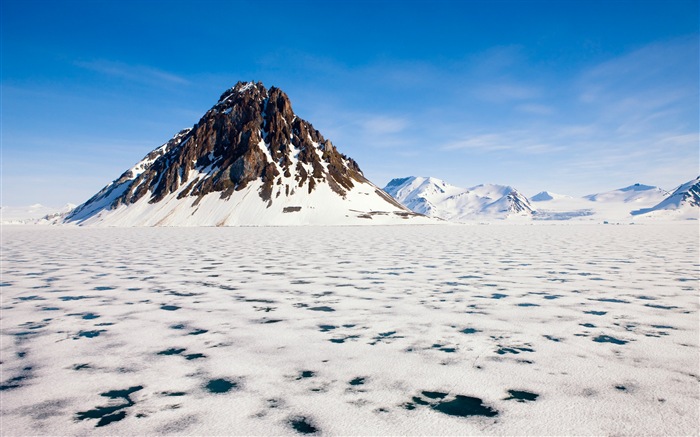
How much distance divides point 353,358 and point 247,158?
159 meters

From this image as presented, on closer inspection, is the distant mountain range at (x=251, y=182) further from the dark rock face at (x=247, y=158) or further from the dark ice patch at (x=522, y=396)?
the dark ice patch at (x=522, y=396)

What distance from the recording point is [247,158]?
514ft

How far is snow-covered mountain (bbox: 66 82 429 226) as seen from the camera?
136 m

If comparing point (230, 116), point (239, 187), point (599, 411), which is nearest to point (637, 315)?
point (599, 411)

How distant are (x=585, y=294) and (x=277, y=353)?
30.1ft

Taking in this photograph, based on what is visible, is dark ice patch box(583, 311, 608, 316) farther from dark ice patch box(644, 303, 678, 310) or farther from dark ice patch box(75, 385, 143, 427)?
dark ice patch box(75, 385, 143, 427)

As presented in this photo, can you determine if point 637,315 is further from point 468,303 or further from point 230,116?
point 230,116

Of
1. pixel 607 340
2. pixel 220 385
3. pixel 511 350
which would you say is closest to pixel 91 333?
pixel 220 385

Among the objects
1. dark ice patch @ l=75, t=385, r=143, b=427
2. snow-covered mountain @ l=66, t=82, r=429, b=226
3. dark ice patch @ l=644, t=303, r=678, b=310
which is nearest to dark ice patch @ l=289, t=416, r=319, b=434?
dark ice patch @ l=75, t=385, r=143, b=427

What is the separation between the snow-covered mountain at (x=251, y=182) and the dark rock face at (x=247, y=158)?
415mm

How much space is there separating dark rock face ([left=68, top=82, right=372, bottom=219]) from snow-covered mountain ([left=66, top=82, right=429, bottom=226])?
42 centimetres

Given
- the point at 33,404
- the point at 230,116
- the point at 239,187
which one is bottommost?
the point at 33,404

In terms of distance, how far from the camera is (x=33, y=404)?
4.87 m

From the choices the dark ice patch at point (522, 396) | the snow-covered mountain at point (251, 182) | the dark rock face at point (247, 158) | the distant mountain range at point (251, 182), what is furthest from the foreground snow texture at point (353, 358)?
the dark rock face at point (247, 158)
